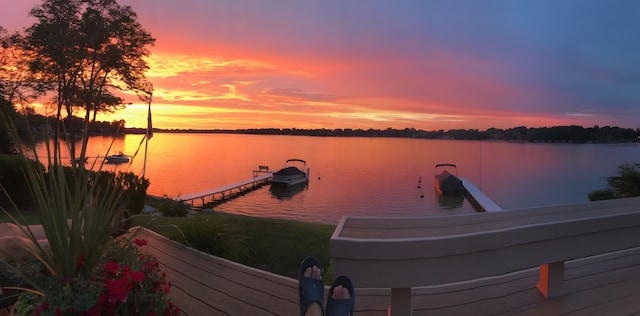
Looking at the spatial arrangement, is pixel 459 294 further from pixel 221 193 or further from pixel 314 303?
pixel 221 193

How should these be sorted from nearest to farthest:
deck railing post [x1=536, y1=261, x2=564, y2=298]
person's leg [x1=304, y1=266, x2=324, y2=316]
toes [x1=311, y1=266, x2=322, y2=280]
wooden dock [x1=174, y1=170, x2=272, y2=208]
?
1. person's leg [x1=304, y1=266, x2=324, y2=316]
2. toes [x1=311, y1=266, x2=322, y2=280]
3. deck railing post [x1=536, y1=261, x2=564, y2=298]
4. wooden dock [x1=174, y1=170, x2=272, y2=208]

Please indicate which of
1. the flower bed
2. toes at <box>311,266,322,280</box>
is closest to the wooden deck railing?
toes at <box>311,266,322,280</box>

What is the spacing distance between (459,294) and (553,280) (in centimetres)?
67

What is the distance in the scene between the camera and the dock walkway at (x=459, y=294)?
267 centimetres

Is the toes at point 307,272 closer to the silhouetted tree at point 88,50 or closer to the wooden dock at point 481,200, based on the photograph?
the wooden dock at point 481,200

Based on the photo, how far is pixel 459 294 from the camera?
114 inches

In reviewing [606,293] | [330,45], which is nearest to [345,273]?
[606,293]

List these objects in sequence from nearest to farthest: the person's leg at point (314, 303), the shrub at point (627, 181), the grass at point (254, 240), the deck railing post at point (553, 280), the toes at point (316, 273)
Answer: the person's leg at point (314, 303), the toes at point (316, 273), the deck railing post at point (553, 280), the grass at point (254, 240), the shrub at point (627, 181)

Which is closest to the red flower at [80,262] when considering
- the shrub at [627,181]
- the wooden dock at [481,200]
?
the shrub at [627,181]

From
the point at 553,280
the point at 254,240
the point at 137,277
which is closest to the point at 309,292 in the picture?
the point at 137,277

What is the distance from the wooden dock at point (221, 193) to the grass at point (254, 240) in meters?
15.6

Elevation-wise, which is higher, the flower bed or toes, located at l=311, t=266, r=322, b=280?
the flower bed

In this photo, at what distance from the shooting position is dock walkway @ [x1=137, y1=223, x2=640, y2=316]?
2.67m

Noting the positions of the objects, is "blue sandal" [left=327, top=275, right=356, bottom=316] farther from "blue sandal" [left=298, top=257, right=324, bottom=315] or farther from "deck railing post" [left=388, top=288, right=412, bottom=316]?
"deck railing post" [left=388, top=288, right=412, bottom=316]
